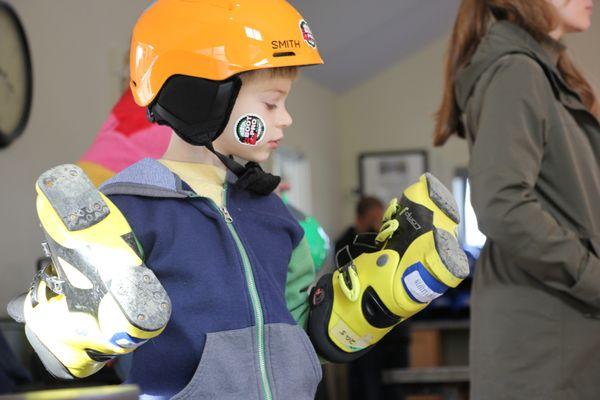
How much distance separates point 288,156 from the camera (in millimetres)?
6555

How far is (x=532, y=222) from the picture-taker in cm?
181

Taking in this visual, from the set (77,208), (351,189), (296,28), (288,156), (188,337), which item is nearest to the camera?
(77,208)

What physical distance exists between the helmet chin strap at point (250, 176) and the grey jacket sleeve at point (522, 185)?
53cm

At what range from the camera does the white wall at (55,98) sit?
11.5 feet

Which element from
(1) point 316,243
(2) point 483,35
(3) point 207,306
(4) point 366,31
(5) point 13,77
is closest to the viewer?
(3) point 207,306

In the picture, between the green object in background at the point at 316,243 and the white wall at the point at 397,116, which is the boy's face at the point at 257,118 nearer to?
the green object in background at the point at 316,243

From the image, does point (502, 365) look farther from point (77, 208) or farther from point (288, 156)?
point (288, 156)

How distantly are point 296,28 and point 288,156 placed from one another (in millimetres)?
5081

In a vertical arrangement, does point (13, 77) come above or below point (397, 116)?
above

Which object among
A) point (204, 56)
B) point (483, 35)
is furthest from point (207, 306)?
point (483, 35)

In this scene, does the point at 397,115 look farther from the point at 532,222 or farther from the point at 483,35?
the point at 532,222

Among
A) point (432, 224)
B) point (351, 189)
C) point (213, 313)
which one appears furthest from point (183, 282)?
point (351, 189)

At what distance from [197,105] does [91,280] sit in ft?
1.19

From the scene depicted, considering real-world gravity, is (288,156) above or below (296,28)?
below
